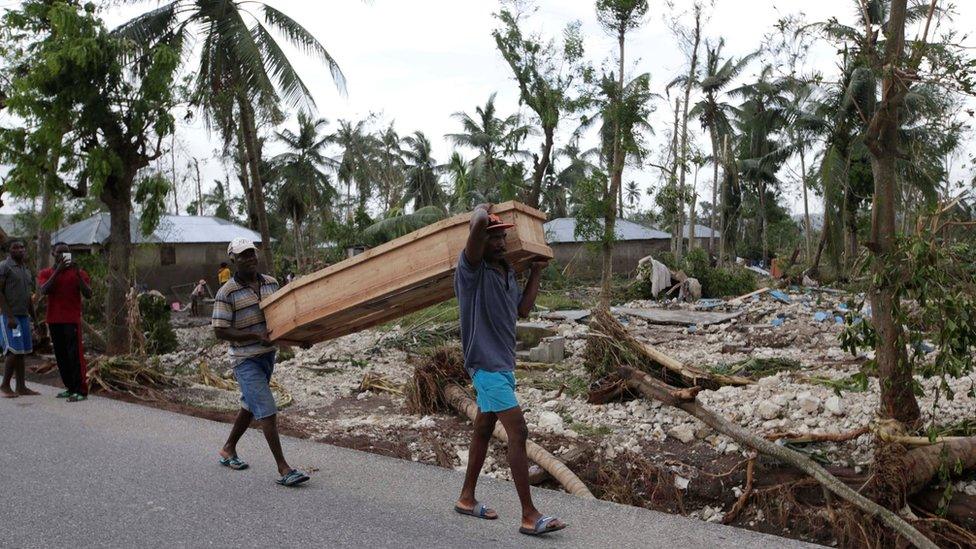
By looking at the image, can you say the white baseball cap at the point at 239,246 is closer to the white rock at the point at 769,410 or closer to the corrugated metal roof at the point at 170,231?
the white rock at the point at 769,410

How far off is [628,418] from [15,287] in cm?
701

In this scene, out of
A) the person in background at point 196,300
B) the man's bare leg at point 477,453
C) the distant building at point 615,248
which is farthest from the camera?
the distant building at point 615,248

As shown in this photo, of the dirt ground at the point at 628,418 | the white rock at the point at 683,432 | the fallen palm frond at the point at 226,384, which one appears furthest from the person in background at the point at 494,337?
the fallen palm frond at the point at 226,384

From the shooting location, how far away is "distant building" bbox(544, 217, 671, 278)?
112 feet

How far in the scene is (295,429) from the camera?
7.61 meters

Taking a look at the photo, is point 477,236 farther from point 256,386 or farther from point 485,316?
point 256,386

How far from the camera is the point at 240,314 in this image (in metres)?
5.62

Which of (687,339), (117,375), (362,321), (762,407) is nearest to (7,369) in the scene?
(117,375)

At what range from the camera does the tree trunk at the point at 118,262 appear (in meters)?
13.0

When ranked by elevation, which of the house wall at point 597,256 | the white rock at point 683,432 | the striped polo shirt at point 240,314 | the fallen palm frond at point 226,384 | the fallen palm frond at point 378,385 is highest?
the house wall at point 597,256

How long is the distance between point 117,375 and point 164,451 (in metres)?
4.09

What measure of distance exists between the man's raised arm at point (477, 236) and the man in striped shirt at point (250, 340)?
6.30ft

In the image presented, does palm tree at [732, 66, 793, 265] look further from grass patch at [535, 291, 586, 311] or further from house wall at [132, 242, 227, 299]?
house wall at [132, 242, 227, 299]

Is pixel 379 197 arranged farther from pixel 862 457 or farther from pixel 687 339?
pixel 862 457
